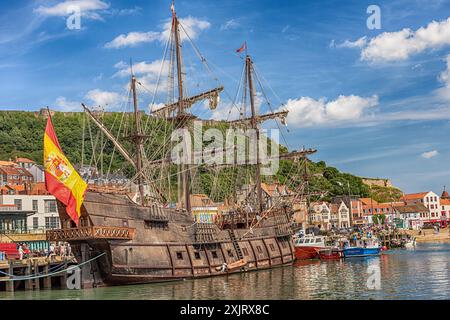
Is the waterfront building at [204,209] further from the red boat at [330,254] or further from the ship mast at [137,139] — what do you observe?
the ship mast at [137,139]

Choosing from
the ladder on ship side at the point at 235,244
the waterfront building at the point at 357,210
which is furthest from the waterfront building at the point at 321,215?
the ladder on ship side at the point at 235,244

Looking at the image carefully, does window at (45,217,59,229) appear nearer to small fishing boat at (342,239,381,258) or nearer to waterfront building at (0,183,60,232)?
waterfront building at (0,183,60,232)

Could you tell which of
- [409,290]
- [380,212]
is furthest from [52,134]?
[380,212]

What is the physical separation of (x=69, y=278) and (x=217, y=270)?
11877mm

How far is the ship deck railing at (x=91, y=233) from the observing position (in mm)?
35156

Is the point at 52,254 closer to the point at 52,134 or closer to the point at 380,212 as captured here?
the point at 52,134

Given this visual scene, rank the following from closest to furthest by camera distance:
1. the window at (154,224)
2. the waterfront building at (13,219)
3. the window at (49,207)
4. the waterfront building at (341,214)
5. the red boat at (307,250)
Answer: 1. the window at (154,224)
2. the waterfront building at (13,219)
3. the red boat at (307,250)
4. the window at (49,207)
5. the waterfront building at (341,214)

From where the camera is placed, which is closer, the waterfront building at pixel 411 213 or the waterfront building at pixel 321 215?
the waterfront building at pixel 321 215

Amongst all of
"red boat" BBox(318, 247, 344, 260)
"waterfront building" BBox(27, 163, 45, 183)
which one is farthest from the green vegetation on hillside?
"red boat" BBox(318, 247, 344, 260)

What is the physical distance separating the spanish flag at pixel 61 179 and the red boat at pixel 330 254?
37399mm

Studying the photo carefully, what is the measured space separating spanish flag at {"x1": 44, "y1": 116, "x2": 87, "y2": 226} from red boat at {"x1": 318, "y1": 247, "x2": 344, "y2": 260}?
37399 millimetres

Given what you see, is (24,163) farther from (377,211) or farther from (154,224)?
(154,224)

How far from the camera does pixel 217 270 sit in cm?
4472
